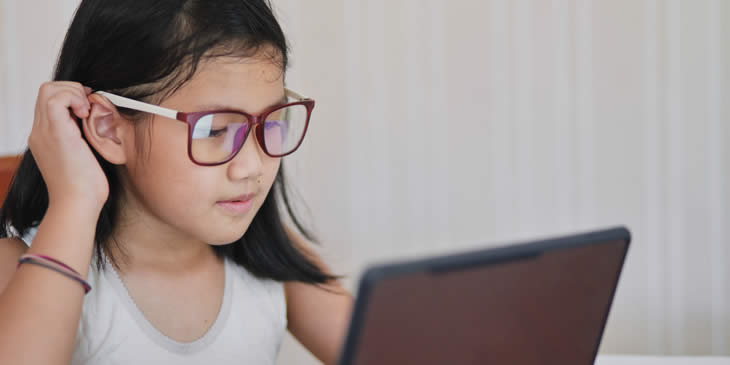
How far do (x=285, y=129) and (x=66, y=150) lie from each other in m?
0.29

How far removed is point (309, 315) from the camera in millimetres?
1372

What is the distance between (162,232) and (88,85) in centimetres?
24

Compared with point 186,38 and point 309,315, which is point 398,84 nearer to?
point 309,315

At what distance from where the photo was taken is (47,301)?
3.15ft

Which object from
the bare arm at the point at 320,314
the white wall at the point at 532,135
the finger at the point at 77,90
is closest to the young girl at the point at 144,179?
→ the finger at the point at 77,90

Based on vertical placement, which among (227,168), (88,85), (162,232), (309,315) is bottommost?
(309,315)

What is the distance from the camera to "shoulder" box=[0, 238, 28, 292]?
1.08 metres

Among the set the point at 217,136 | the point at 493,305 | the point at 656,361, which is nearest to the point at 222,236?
the point at 217,136

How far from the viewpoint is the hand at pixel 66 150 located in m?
1.04

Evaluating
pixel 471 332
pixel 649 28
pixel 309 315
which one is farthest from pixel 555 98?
pixel 471 332

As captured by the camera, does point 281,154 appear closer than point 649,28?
Yes

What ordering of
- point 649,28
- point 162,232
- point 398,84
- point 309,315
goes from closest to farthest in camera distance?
point 162,232 → point 309,315 → point 649,28 → point 398,84

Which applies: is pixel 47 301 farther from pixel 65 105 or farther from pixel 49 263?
pixel 65 105

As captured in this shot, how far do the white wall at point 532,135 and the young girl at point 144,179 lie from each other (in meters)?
0.95
